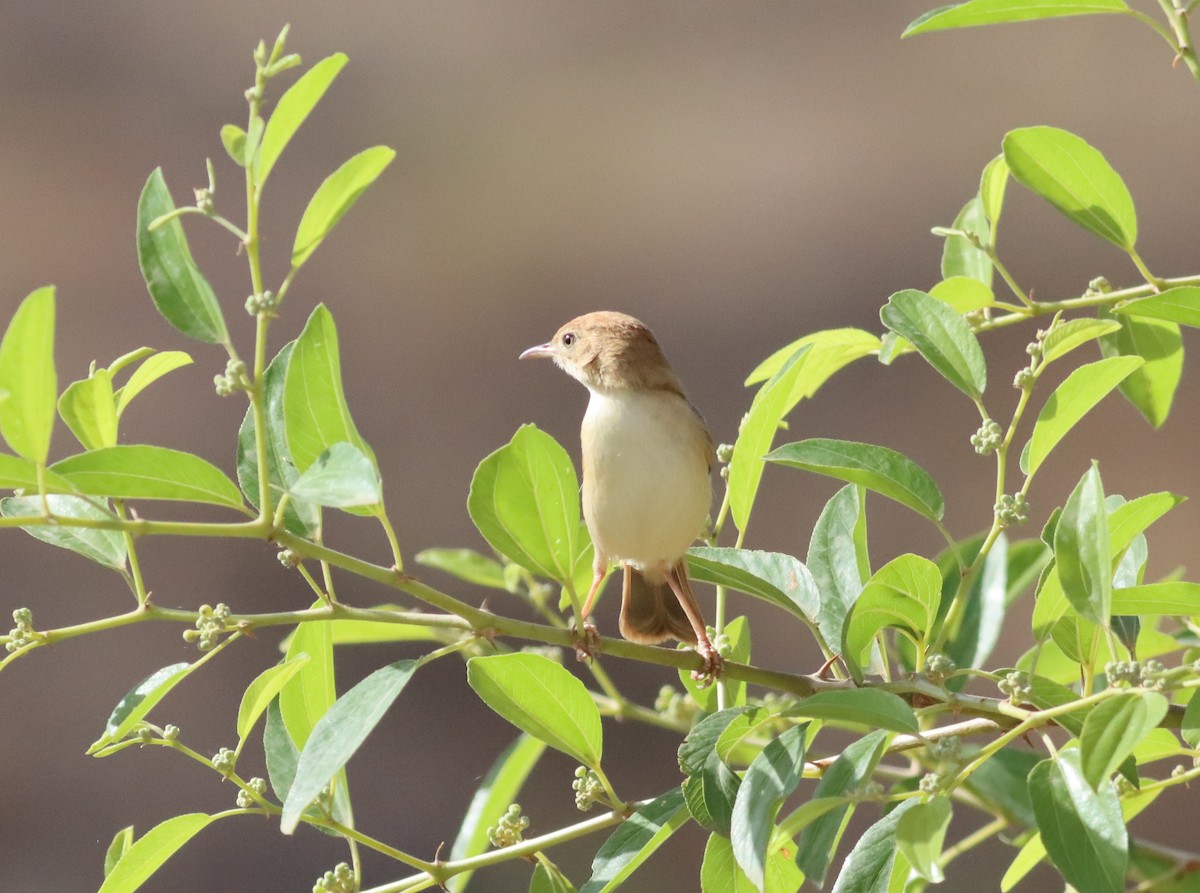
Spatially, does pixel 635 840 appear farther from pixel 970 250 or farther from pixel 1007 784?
pixel 970 250

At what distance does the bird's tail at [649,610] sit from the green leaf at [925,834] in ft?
4.24

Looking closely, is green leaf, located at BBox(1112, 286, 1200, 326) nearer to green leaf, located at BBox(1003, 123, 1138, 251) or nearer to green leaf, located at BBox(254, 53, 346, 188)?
green leaf, located at BBox(1003, 123, 1138, 251)

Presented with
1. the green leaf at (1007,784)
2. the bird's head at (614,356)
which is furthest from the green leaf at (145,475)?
the bird's head at (614,356)

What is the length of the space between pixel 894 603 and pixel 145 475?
0.80m

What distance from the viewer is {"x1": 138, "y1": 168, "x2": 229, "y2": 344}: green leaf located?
4.16ft

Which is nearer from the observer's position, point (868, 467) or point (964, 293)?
point (868, 467)

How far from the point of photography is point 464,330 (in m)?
6.58

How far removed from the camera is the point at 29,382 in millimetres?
1135

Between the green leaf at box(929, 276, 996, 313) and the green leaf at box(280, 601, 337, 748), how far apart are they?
0.86 m

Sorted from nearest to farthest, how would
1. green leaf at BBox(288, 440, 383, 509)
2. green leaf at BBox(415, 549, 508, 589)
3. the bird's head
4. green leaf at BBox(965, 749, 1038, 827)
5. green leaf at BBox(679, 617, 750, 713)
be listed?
green leaf at BBox(288, 440, 383, 509)
green leaf at BBox(679, 617, 750, 713)
green leaf at BBox(965, 749, 1038, 827)
green leaf at BBox(415, 549, 508, 589)
the bird's head

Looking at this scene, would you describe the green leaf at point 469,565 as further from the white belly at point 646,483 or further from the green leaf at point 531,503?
the green leaf at point 531,503

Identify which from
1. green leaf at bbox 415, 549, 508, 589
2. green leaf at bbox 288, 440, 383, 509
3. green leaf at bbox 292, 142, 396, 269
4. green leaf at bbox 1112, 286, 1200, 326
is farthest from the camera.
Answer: green leaf at bbox 415, 549, 508, 589

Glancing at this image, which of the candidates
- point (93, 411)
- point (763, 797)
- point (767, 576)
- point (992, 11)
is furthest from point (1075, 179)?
point (93, 411)

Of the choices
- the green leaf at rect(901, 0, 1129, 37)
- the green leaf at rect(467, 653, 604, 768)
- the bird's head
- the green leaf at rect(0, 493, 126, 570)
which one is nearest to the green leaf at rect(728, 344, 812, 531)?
the green leaf at rect(467, 653, 604, 768)
